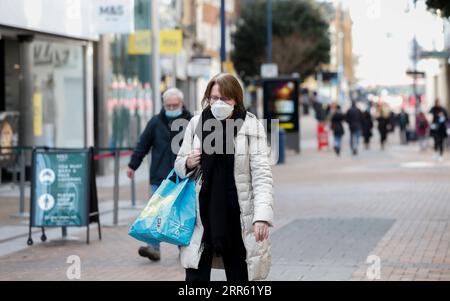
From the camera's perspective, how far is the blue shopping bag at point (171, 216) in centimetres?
641

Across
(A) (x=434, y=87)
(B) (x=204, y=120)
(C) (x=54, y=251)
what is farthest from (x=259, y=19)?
(B) (x=204, y=120)

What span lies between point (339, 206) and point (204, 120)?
11525 millimetres

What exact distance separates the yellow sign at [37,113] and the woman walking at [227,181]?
18493 mm

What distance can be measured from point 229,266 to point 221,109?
3.14ft

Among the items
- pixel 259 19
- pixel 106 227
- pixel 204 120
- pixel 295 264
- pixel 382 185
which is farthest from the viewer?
pixel 259 19

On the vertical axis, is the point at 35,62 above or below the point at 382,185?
above

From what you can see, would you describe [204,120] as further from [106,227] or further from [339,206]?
[339,206]

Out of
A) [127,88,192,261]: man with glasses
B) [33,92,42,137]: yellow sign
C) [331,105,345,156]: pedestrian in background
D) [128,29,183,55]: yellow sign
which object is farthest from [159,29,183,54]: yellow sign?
[127,88,192,261]: man with glasses

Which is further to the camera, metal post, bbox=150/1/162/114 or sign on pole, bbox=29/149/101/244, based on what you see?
metal post, bbox=150/1/162/114

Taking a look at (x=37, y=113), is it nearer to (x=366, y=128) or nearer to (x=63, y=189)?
(x=63, y=189)

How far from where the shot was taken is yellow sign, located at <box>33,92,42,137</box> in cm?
2455

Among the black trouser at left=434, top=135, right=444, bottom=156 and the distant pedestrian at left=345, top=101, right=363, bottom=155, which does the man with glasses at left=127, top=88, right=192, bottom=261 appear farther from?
the distant pedestrian at left=345, top=101, right=363, bottom=155

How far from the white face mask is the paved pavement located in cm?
393

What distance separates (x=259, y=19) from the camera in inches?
2943
